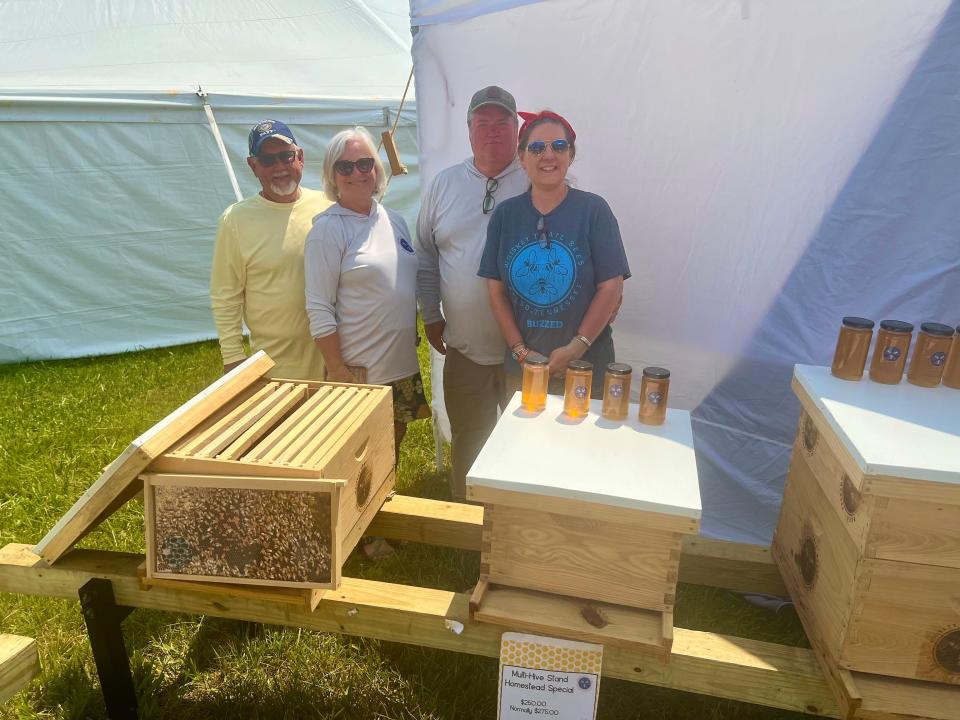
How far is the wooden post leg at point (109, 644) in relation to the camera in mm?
1921

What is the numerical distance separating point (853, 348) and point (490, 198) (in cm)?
146

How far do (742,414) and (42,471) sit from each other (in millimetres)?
3825

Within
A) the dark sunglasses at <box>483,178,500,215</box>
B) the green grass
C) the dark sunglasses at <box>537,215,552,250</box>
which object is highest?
the dark sunglasses at <box>483,178,500,215</box>

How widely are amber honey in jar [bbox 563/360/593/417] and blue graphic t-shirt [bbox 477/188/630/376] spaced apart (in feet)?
2.00

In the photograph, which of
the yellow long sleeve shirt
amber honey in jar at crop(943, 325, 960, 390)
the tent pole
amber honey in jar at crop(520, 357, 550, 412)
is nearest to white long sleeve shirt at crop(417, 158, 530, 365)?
the yellow long sleeve shirt

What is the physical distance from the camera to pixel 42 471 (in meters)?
3.88

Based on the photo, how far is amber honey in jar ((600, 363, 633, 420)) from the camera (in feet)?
6.42

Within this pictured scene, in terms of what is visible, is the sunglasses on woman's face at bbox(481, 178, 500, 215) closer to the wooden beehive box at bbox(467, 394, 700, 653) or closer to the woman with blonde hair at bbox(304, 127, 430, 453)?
the woman with blonde hair at bbox(304, 127, 430, 453)

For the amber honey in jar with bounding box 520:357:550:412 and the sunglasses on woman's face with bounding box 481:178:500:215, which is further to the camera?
the sunglasses on woman's face with bounding box 481:178:500:215

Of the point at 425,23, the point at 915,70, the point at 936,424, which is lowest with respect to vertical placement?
the point at 936,424

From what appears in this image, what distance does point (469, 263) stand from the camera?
111 inches

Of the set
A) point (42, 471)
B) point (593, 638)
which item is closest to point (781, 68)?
point (593, 638)

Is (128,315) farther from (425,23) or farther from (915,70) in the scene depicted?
(915,70)

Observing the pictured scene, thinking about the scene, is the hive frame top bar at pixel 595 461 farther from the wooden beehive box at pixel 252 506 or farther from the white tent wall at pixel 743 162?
the white tent wall at pixel 743 162
